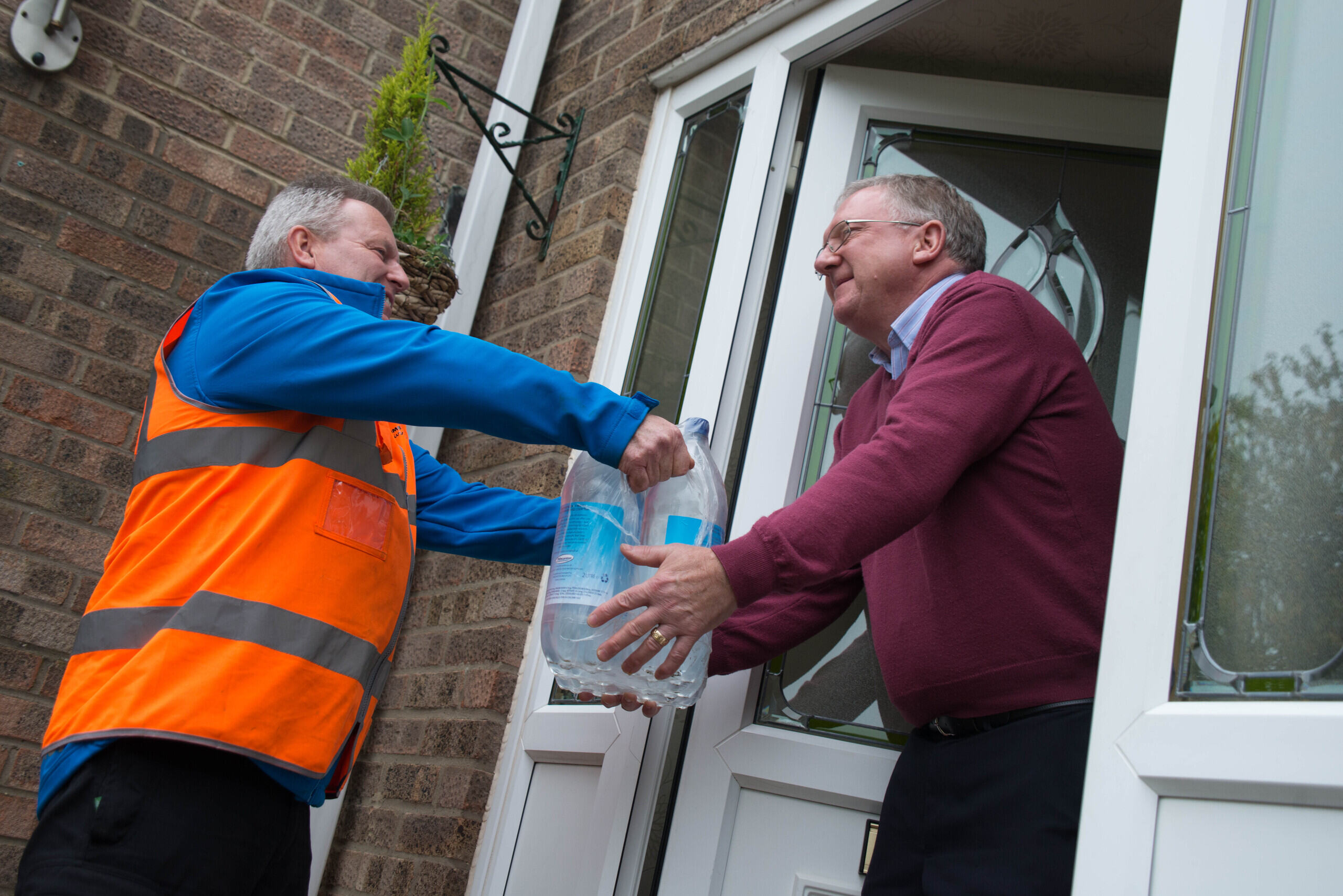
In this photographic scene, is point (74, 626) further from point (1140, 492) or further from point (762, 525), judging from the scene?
point (1140, 492)

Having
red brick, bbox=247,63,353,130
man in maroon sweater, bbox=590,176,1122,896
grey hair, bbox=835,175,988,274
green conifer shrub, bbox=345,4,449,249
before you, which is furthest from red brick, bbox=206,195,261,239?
man in maroon sweater, bbox=590,176,1122,896

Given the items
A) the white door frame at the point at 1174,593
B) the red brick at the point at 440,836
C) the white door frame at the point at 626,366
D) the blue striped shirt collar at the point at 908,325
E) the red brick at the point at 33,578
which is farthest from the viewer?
the red brick at the point at 33,578

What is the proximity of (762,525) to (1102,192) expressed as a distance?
1.41m

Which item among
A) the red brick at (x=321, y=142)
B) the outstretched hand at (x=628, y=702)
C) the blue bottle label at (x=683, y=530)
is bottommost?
the outstretched hand at (x=628, y=702)

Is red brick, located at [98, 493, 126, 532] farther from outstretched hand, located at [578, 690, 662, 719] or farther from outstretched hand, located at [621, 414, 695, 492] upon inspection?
outstretched hand, located at [621, 414, 695, 492]

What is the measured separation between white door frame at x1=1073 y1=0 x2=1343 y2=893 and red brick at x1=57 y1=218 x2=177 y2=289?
262cm

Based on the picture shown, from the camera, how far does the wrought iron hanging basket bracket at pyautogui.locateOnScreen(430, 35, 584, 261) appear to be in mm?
3033

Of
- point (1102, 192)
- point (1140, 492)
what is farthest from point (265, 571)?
point (1102, 192)

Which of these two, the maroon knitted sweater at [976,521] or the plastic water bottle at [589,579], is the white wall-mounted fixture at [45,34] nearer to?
the plastic water bottle at [589,579]

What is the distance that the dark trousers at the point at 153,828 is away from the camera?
1334mm

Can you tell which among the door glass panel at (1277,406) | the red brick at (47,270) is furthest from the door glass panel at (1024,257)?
the red brick at (47,270)

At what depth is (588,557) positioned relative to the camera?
5.41 feet

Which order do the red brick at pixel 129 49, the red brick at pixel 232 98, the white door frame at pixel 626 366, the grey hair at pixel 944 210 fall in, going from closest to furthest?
the grey hair at pixel 944 210, the white door frame at pixel 626 366, the red brick at pixel 129 49, the red brick at pixel 232 98

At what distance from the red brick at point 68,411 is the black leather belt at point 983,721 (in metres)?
2.32
